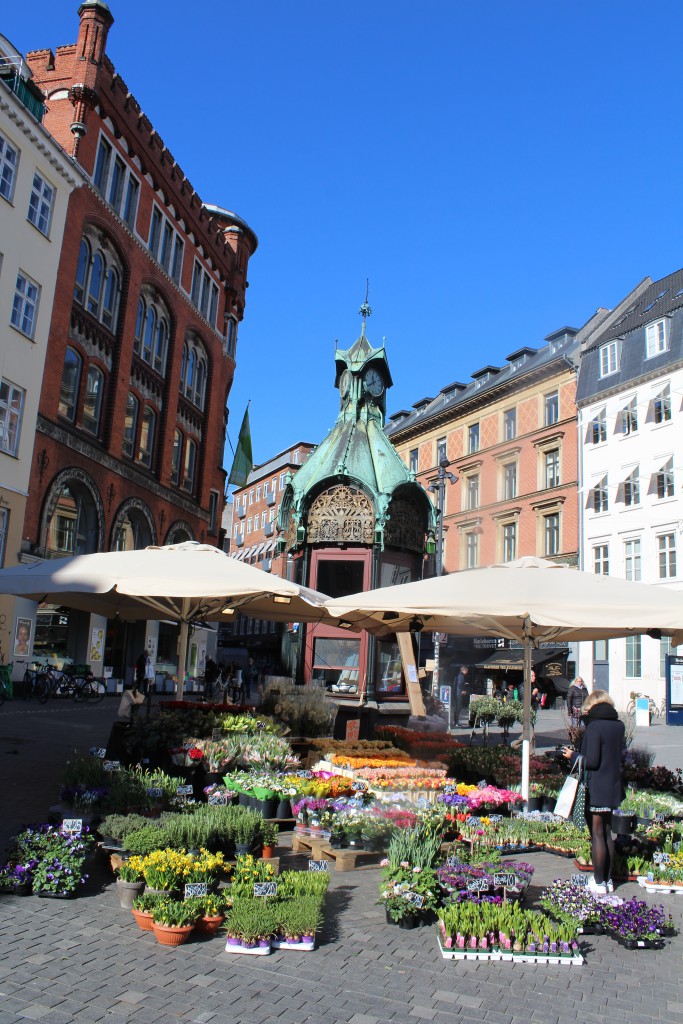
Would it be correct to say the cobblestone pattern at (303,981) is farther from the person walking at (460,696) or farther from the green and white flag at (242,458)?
the green and white flag at (242,458)

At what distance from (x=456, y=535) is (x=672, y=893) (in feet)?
137

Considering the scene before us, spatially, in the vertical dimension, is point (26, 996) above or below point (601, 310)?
below

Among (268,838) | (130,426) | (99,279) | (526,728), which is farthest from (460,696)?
(268,838)

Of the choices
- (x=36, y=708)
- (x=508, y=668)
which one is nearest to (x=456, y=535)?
(x=508, y=668)

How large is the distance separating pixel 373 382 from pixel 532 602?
1593 centimetres

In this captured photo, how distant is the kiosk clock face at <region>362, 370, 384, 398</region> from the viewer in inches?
896

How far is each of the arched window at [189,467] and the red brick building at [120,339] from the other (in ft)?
0.30

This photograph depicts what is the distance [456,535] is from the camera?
48062 mm

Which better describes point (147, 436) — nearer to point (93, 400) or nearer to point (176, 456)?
point (176, 456)

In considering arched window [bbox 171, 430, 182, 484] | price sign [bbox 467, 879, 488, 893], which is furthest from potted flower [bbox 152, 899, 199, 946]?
arched window [bbox 171, 430, 182, 484]

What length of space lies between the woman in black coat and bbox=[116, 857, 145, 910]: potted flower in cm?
338

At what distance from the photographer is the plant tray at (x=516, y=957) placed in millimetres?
4820

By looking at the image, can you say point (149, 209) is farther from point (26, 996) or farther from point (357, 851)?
point (26, 996)

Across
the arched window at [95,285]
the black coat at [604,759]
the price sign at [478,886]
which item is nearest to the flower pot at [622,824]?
the black coat at [604,759]
